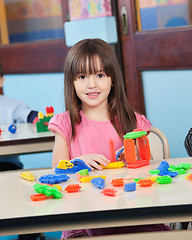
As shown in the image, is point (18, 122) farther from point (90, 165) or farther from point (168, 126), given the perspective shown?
point (90, 165)

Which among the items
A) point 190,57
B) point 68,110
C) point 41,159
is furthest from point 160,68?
point 41,159

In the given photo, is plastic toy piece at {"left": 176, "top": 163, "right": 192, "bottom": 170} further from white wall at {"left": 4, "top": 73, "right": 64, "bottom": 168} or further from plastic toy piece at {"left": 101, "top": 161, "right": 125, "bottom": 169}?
white wall at {"left": 4, "top": 73, "right": 64, "bottom": 168}

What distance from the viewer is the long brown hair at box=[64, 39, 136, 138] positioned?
182 centimetres

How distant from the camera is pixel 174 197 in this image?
3.75 ft

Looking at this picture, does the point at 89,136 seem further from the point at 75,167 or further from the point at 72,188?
the point at 72,188

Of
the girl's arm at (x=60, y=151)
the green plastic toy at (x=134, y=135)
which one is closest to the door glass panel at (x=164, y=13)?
the girl's arm at (x=60, y=151)

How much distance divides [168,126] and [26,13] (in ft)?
6.30

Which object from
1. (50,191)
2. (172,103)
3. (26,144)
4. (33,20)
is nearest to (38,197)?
(50,191)

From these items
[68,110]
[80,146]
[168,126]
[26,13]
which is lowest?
[168,126]

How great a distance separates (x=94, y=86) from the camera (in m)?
1.81

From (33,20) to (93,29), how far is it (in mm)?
1098

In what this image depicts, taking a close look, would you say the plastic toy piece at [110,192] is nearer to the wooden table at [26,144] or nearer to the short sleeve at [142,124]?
the short sleeve at [142,124]

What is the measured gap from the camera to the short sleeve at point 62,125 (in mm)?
1870

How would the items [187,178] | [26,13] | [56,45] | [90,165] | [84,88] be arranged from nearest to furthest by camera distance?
[187,178] < [90,165] < [84,88] < [56,45] < [26,13]
